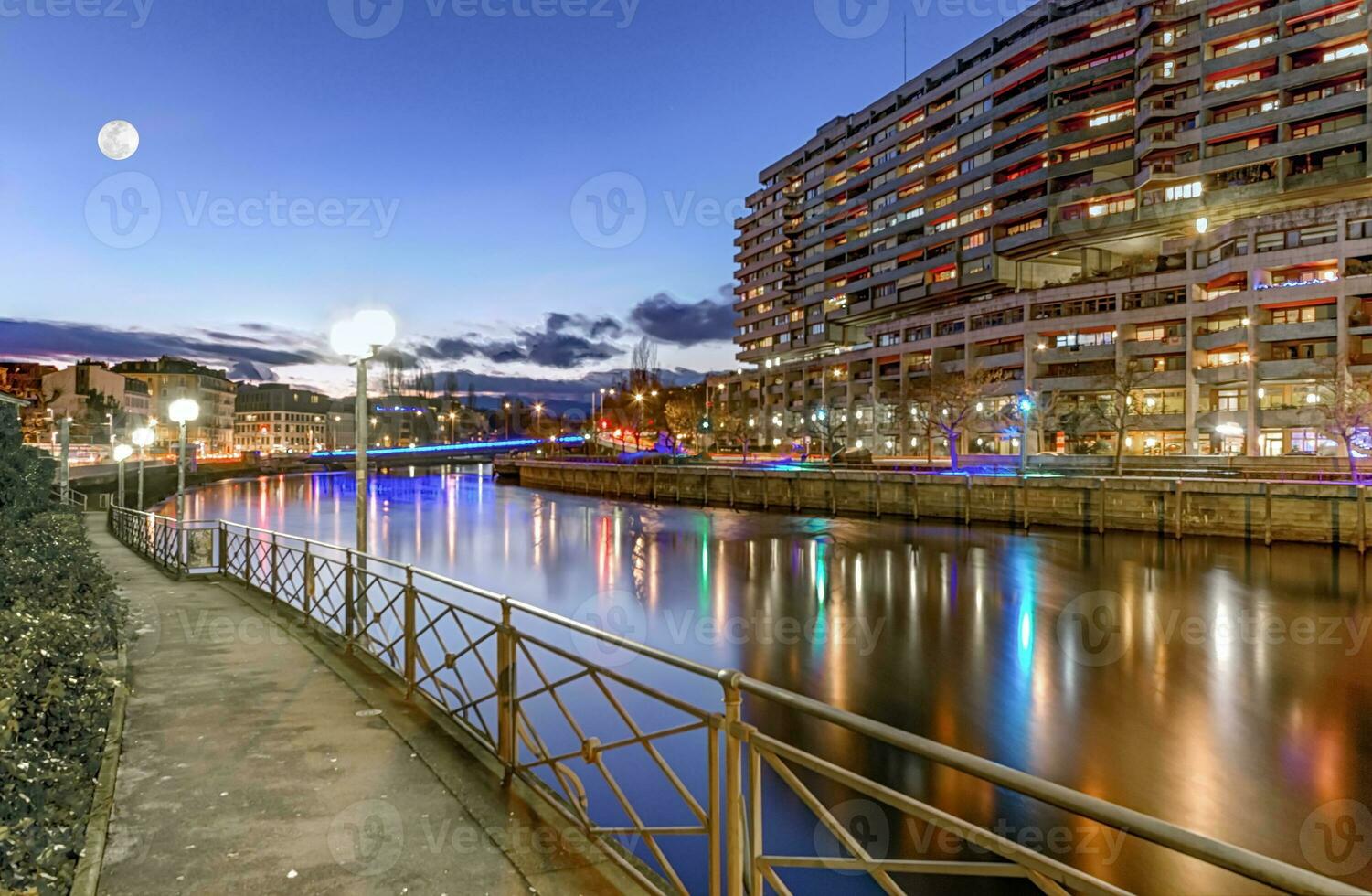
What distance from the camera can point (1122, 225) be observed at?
6309 cm

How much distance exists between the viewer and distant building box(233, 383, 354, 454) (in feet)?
525

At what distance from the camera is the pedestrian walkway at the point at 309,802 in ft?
13.4

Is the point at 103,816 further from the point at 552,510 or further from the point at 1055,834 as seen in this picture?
the point at 552,510

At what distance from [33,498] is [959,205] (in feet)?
255

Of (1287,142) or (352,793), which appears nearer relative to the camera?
(352,793)

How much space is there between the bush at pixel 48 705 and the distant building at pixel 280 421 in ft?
545

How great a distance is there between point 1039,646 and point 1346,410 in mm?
30983

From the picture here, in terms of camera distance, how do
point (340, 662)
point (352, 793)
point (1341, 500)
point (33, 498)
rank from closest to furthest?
point (352, 793) < point (340, 662) < point (33, 498) < point (1341, 500)

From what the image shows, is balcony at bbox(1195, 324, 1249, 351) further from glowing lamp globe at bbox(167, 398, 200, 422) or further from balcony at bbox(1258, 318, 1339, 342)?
glowing lamp globe at bbox(167, 398, 200, 422)

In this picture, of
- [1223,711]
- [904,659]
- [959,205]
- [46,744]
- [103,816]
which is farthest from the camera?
[959,205]

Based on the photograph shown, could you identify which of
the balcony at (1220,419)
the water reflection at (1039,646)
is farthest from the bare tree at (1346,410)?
the water reflection at (1039,646)

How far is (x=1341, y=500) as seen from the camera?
28.3 m

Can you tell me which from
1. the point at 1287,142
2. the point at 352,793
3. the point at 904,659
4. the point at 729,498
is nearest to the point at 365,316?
the point at 352,793

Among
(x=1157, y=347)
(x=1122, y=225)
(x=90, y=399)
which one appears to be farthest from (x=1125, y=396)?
(x=90, y=399)
